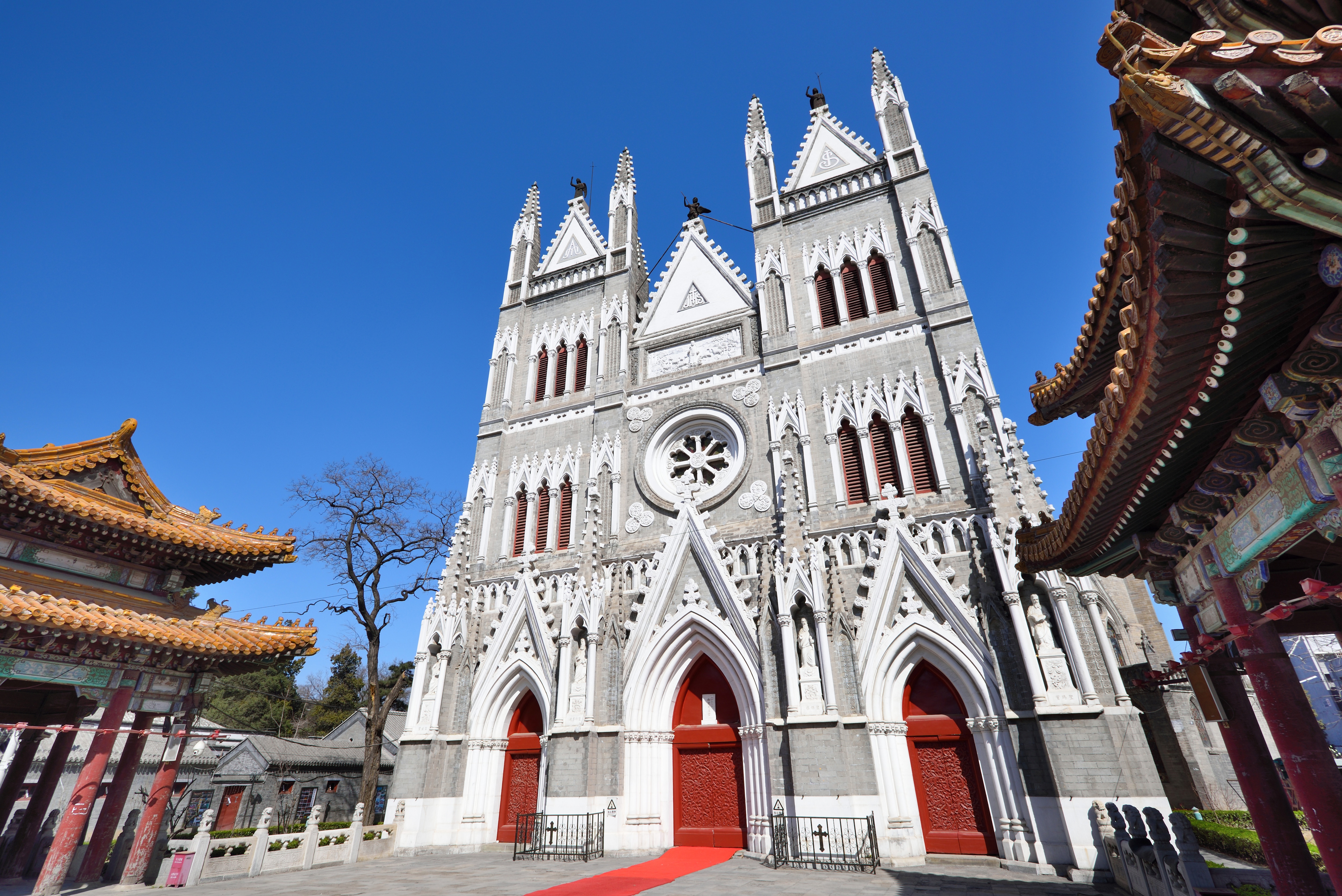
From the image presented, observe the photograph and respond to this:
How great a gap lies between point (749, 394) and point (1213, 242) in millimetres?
15403

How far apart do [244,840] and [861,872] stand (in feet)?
40.5

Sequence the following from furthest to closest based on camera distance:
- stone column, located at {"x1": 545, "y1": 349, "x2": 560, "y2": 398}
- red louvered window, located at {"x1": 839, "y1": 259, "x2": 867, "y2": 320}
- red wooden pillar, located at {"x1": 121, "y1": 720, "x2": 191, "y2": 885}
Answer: stone column, located at {"x1": 545, "y1": 349, "x2": 560, "y2": 398}
red louvered window, located at {"x1": 839, "y1": 259, "x2": 867, "y2": 320}
red wooden pillar, located at {"x1": 121, "y1": 720, "x2": 191, "y2": 885}

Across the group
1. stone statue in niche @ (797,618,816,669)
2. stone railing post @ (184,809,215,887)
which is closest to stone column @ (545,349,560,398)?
stone statue in niche @ (797,618,816,669)

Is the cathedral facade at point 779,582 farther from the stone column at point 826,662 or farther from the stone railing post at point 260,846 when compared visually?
the stone railing post at point 260,846

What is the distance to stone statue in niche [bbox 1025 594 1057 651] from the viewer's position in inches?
488

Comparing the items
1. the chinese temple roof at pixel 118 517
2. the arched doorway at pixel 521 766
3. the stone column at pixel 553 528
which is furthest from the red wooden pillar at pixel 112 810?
the stone column at pixel 553 528

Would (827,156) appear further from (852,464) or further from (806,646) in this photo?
(806,646)

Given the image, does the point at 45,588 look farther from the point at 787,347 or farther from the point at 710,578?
the point at 787,347

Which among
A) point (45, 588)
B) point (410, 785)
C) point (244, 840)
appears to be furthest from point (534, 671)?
point (45, 588)

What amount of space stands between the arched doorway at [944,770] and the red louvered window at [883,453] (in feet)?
14.5

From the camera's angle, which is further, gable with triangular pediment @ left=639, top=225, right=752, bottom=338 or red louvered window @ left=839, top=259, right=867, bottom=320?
gable with triangular pediment @ left=639, top=225, right=752, bottom=338

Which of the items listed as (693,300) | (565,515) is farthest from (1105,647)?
(693,300)

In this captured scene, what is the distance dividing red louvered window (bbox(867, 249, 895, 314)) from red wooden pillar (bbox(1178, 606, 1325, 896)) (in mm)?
12707

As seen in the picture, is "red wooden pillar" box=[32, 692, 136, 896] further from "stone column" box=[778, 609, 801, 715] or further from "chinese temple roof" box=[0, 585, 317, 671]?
"stone column" box=[778, 609, 801, 715]
